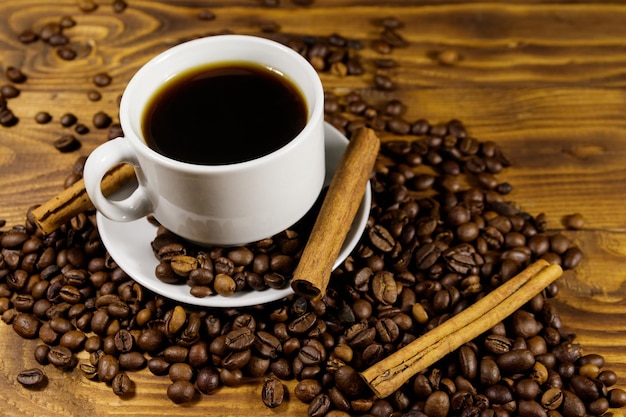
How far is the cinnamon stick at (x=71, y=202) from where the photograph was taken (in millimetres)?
1815

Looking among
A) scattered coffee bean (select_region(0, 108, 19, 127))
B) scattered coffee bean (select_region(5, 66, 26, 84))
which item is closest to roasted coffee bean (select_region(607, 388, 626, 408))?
scattered coffee bean (select_region(0, 108, 19, 127))

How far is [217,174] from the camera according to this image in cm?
151

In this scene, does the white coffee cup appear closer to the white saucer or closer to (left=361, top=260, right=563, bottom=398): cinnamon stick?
the white saucer

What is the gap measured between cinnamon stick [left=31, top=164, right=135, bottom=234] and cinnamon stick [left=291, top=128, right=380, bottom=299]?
1.62 feet

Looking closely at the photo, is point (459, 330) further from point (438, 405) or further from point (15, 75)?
point (15, 75)

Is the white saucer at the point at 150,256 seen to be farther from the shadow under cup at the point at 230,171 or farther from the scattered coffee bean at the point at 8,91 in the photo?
the scattered coffee bean at the point at 8,91

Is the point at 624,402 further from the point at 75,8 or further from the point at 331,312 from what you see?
the point at 75,8

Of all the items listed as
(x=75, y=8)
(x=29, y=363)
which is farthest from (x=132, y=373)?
(x=75, y=8)

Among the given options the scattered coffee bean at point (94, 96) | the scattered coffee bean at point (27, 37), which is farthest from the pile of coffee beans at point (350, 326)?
the scattered coffee bean at point (27, 37)

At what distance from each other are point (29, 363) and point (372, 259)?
85 cm

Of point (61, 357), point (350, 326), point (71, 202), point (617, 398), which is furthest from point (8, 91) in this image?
point (617, 398)

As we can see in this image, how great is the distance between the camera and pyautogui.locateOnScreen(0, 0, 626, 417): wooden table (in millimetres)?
1773

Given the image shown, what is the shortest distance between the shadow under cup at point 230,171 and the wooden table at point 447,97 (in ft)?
1.27

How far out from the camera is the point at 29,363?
1758 mm
